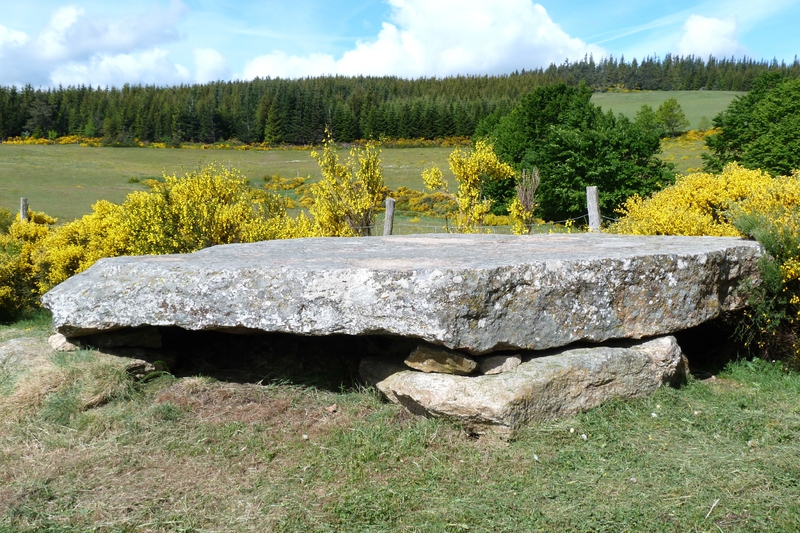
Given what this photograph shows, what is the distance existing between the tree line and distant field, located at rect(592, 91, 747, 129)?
755 cm

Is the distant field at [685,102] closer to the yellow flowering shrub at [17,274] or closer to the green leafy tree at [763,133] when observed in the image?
the green leafy tree at [763,133]

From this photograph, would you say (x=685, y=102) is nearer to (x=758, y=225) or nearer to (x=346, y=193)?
(x=346, y=193)

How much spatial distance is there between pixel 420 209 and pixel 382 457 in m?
30.0

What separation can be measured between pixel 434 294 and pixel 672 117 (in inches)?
3178

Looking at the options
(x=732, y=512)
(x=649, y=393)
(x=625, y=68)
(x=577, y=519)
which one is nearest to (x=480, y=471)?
(x=577, y=519)

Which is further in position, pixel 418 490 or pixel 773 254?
pixel 773 254

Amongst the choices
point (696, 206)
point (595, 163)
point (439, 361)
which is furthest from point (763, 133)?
point (439, 361)

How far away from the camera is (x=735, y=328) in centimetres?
635

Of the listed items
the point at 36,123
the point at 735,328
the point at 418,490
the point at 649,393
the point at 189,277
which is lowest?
the point at 418,490

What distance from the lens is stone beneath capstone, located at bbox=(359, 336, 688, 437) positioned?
474 cm

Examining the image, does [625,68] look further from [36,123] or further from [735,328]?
[735,328]

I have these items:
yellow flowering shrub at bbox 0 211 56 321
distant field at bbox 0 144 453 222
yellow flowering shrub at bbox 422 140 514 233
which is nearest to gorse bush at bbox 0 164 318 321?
yellow flowering shrub at bbox 0 211 56 321

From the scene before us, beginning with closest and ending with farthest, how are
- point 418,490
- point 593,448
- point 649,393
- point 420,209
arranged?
point 418,490 → point 593,448 → point 649,393 → point 420,209

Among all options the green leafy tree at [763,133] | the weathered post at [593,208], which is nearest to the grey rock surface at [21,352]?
the weathered post at [593,208]
